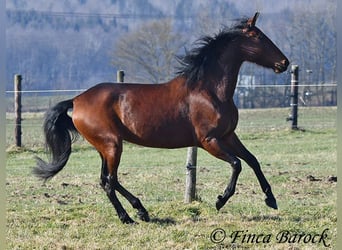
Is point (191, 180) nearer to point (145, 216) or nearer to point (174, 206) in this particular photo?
point (174, 206)

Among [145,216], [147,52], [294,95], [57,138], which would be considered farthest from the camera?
[147,52]

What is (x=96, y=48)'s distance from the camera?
72938 millimetres

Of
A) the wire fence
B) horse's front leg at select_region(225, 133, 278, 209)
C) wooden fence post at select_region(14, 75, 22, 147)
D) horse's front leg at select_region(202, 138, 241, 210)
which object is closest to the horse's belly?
horse's front leg at select_region(202, 138, 241, 210)

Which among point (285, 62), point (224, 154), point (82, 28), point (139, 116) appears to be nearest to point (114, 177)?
point (139, 116)

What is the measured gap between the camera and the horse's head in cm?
752

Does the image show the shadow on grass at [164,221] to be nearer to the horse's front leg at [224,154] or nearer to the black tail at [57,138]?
the horse's front leg at [224,154]

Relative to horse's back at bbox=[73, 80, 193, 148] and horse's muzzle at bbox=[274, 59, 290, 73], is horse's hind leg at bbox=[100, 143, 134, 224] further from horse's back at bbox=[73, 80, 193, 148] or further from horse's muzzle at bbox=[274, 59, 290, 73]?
horse's muzzle at bbox=[274, 59, 290, 73]

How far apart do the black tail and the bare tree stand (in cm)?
2519

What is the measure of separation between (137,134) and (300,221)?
1.88m

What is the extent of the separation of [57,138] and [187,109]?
58.4 inches

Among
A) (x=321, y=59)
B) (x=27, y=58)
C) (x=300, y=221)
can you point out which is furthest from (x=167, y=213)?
(x=27, y=58)

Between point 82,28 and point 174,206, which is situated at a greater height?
point 82,28

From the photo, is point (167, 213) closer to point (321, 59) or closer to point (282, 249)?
point (282, 249)

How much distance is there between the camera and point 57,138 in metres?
7.84
